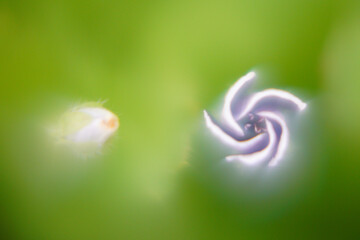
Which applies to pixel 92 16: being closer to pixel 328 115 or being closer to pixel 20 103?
pixel 20 103

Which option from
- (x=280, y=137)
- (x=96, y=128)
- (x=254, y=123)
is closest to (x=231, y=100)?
(x=254, y=123)

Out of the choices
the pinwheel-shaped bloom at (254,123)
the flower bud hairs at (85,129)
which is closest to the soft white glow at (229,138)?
the pinwheel-shaped bloom at (254,123)

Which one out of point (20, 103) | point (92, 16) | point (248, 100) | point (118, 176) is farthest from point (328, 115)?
point (20, 103)

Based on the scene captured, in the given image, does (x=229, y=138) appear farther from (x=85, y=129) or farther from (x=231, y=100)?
(x=85, y=129)

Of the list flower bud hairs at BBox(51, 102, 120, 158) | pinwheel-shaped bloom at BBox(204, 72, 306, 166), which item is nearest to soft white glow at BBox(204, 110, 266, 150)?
pinwheel-shaped bloom at BBox(204, 72, 306, 166)

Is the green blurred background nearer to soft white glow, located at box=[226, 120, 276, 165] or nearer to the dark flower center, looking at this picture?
soft white glow, located at box=[226, 120, 276, 165]
